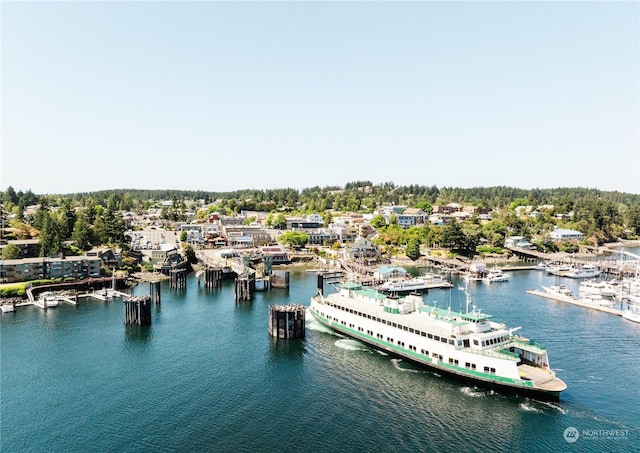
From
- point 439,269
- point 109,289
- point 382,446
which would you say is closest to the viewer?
point 382,446

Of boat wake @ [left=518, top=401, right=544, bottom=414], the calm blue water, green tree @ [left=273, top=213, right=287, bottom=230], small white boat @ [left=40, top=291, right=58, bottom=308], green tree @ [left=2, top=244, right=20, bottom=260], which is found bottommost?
the calm blue water

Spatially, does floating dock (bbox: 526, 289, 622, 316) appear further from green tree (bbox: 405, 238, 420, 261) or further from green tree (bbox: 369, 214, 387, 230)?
green tree (bbox: 369, 214, 387, 230)

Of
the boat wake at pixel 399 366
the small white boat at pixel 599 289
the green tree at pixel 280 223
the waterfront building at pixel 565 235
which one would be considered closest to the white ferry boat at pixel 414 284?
the small white boat at pixel 599 289

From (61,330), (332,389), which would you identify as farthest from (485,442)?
(61,330)

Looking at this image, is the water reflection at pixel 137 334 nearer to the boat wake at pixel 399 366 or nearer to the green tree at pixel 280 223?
the boat wake at pixel 399 366

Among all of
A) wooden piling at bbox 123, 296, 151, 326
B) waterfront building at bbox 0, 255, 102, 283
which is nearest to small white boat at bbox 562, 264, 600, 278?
wooden piling at bbox 123, 296, 151, 326

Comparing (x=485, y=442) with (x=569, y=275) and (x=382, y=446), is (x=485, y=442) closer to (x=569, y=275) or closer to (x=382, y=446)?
(x=382, y=446)
